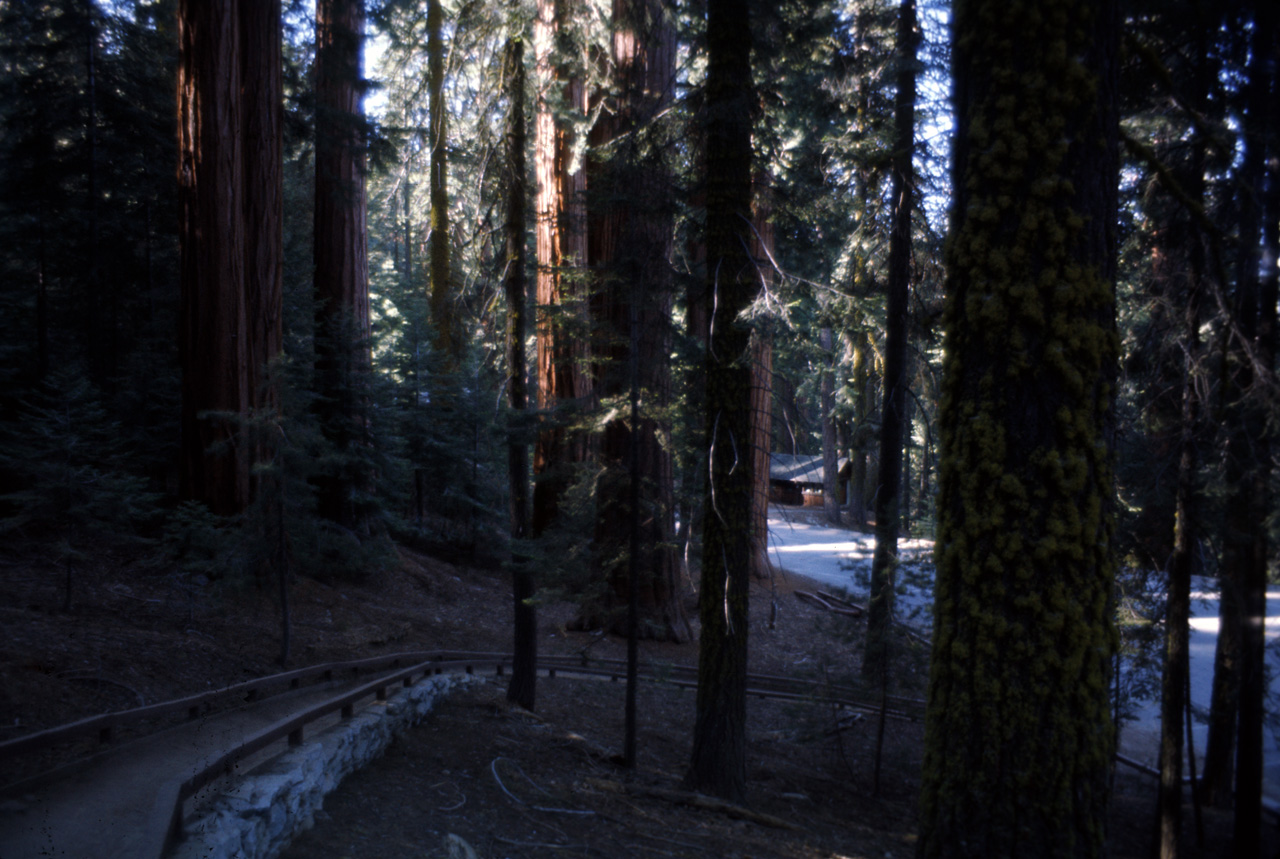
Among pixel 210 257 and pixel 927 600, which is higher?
pixel 210 257

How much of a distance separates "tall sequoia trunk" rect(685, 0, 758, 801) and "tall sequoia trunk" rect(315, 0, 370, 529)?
29.6 feet

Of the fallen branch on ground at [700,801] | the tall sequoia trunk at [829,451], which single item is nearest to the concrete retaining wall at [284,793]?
the fallen branch on ground at [700,801]

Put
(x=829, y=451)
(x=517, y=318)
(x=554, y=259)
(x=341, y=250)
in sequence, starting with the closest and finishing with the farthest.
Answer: (x=517, y=318) → (x=554, y=259) → (x=341, y=250) → (x=829, y=451)

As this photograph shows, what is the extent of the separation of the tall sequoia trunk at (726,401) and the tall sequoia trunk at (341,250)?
901cm

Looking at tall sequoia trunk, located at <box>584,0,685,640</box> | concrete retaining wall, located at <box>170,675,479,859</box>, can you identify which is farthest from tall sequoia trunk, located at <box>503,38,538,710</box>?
concrete retaining wall, located at <box>170,675,479,859</box>

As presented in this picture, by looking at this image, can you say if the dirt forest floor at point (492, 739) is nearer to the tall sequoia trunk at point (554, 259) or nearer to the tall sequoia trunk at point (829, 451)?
the tall sequoia trunk at point (554, 259)

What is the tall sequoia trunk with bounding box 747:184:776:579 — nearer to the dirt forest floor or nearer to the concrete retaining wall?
the dirt forest floor

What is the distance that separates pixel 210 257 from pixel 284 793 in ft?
30.0

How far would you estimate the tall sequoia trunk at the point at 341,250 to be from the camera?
569 inches

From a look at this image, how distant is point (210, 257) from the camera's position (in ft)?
37.2

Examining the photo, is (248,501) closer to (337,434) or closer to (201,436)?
(201,436)

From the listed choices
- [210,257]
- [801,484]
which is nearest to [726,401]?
[210,257]

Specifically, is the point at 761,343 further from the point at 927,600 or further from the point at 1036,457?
the point at 1036,457

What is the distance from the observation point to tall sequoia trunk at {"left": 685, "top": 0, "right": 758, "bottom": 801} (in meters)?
7.22
